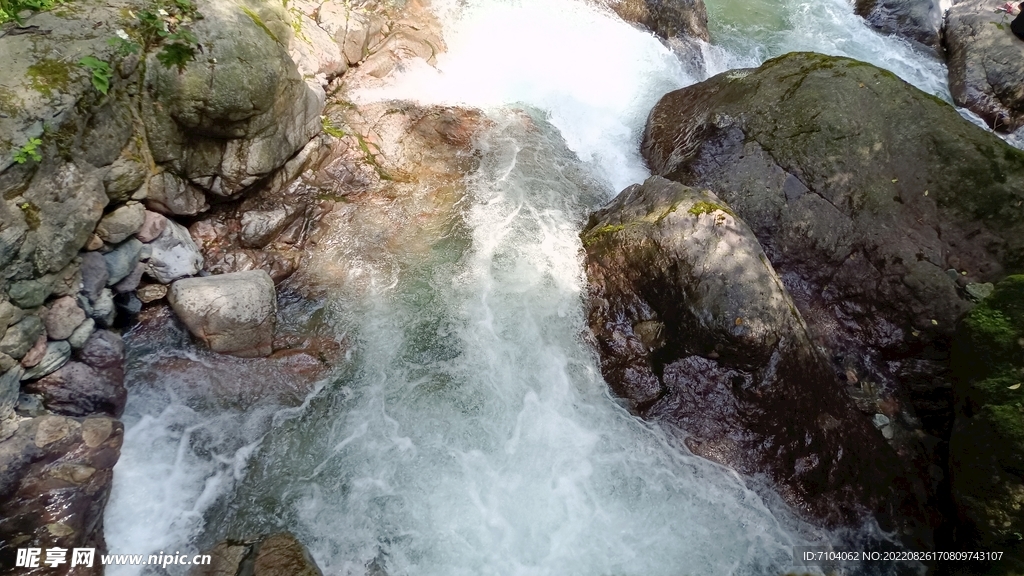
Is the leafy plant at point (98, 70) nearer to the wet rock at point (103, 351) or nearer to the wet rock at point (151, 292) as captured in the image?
the wet rock at point (151, 292)

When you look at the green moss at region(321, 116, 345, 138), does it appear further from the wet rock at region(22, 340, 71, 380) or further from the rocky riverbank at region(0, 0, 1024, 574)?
the wet rock at region(22, 340, 71, 380)

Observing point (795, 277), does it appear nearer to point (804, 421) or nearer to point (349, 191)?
point (804, 421)

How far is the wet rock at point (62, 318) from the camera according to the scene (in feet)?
15.9

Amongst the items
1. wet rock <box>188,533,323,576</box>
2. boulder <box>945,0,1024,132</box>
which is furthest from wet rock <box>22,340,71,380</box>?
boulder <box>945,0,1024,132</box>

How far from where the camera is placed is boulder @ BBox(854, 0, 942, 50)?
44.1 ft

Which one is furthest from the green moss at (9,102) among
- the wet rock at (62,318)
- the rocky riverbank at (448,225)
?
the wet rock at (62,318)

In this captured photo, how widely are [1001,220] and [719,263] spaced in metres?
3.94

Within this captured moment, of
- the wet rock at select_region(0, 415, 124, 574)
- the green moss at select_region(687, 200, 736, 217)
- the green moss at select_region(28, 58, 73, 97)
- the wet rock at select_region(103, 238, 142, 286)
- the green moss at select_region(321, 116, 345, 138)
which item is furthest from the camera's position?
the green moss at select_region(321, 116, 345, 138)

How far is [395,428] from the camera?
5.96 m

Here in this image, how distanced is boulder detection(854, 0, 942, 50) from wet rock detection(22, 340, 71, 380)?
18.2 metres

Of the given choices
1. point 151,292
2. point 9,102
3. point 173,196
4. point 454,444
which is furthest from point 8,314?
point 454,444

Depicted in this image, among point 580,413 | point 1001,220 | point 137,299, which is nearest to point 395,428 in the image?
point 580,413

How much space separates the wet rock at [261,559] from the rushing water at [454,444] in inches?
7.4

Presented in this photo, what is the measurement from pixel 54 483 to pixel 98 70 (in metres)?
3.71
